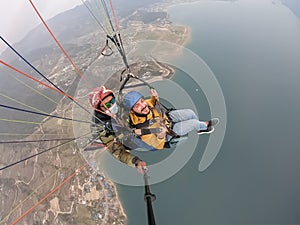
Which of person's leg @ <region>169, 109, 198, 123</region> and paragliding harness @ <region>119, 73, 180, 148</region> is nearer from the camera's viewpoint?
paragliding harness @ <region>119, 73, 180, 148</region>

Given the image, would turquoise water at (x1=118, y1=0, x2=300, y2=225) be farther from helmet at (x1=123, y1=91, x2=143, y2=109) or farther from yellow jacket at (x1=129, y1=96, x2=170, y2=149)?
helmet at (x1=123, y1=91, x2=143, y2=109)

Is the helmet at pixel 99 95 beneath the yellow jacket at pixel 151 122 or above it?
above

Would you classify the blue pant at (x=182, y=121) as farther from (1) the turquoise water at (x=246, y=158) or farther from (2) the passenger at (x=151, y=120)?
(1) the turquoise water at (x=246, y=158)

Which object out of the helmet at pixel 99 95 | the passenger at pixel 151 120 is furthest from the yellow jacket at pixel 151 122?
the helmet at pixel 99 95

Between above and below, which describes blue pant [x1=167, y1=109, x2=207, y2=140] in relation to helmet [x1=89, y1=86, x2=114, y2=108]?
below

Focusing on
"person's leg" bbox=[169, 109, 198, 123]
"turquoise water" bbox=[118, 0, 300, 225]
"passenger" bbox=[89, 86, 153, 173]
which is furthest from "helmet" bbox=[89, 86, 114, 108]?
"turquoise water" bbox=[118, 0, 300, 225]

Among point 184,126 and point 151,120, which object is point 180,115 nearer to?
point 184,126

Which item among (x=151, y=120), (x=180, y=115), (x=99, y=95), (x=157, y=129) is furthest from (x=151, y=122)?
(x=180, y=115)

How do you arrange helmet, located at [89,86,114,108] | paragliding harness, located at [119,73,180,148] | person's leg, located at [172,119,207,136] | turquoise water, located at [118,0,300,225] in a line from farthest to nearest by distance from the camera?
turquoise water, located at [118,0,300,225]
person's leg, located at [172,119,207,136]
paragliding harness, located at [119,73,180,148]
helmet, located at [89,86,114,108]
